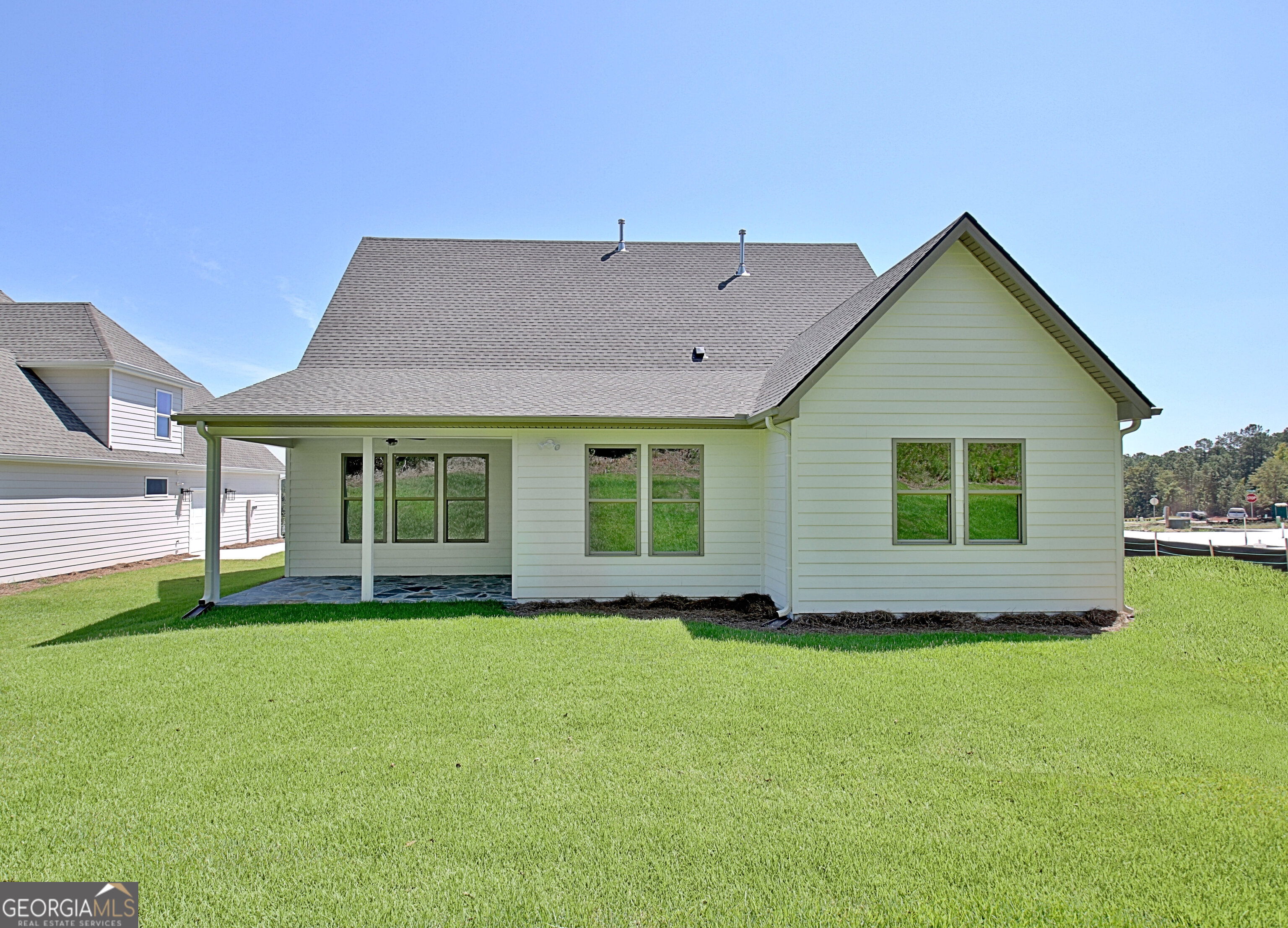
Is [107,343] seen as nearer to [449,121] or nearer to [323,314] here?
[323,314]

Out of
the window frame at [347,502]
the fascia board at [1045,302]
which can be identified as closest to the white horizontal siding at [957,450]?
the fascia board at [1045,302]

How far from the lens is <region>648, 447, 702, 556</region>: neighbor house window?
1034 centimetres

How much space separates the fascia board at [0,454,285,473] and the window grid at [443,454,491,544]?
8421 mm

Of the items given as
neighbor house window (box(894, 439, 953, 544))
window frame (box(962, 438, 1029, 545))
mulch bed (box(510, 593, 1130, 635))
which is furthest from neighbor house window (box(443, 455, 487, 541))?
window frame (box(962, 438, 1029, 545))

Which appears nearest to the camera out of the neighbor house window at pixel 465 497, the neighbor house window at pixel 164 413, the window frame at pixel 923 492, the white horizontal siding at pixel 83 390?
the window frame at pixel 923 492

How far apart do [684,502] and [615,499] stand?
1.08 m

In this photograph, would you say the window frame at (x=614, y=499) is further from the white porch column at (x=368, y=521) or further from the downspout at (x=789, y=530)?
the white porch column at (x=368, y=521)

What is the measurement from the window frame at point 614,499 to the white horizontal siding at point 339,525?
295 centimetres

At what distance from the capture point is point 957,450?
915 centimetres

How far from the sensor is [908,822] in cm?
363

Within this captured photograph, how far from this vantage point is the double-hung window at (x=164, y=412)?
17969 millimetres

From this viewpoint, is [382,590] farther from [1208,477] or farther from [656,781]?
[1208,477]

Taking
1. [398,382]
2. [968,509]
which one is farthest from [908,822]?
[398,382]

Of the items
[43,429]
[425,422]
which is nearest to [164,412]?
[43,429]
